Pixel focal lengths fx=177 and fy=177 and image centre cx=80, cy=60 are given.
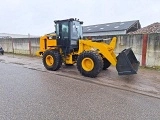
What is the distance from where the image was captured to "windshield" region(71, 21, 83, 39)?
26.9 ft

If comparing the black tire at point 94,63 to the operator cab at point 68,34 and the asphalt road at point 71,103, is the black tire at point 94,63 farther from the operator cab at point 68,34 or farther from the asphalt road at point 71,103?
the operator cab at point 68,34

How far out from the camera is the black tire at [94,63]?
22.4ft

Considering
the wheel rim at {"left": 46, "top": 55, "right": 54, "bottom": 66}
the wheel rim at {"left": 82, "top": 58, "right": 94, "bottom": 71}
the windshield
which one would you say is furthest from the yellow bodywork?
the windshield

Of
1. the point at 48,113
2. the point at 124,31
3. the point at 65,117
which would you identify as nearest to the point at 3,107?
the point at 48,113

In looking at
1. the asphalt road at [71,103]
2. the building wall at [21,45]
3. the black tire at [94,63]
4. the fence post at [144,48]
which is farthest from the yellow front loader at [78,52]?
the building wall at [21,45]

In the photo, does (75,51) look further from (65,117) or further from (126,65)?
(65,117)

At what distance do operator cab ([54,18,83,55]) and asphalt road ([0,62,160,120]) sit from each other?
263 cm

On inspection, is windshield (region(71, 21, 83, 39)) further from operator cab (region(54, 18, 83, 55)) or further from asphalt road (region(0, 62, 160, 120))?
asphalt road (region(0, 62, 160, 120))

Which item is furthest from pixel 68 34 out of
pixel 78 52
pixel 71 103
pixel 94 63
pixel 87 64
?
pixel 71 103

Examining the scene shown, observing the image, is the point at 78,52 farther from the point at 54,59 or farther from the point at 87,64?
the point at 54,59

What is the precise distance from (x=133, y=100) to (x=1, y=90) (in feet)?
12.5

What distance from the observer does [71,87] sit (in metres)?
5.72

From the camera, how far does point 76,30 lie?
8.41 m

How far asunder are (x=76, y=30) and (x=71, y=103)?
4796 mm
